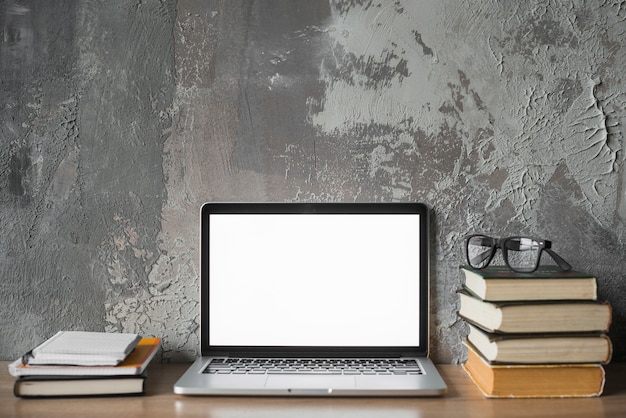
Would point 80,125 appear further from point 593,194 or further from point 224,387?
point 593,194

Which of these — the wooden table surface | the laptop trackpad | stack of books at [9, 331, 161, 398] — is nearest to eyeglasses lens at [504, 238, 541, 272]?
the wooden table surface

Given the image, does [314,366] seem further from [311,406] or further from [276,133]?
[276,133]

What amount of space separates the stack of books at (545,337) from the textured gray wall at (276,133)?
24 cm

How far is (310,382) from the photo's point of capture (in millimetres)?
1197

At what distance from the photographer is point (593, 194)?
142 centimetres

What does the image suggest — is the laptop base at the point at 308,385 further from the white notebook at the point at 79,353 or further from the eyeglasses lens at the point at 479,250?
the eyeglasses lens at the point at 479,250

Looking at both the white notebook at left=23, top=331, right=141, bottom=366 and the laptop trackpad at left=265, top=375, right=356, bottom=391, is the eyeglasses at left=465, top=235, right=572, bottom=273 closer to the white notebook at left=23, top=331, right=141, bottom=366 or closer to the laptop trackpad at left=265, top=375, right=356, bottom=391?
the laptop trackpad at left=265, top=375, right=356, bottom=391

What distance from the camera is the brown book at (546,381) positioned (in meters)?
1.17

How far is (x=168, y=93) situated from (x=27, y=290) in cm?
56

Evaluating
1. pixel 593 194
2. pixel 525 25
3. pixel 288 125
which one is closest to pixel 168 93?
pixel 288 125

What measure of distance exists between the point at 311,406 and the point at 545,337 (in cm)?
46

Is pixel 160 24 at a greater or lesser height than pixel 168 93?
greater

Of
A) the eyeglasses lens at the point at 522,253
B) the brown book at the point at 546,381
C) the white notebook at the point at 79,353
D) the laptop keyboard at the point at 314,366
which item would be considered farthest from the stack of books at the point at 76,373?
the eyeglasses lens at the point at 522,253

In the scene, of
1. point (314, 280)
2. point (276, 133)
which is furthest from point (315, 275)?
point (276, 133)
